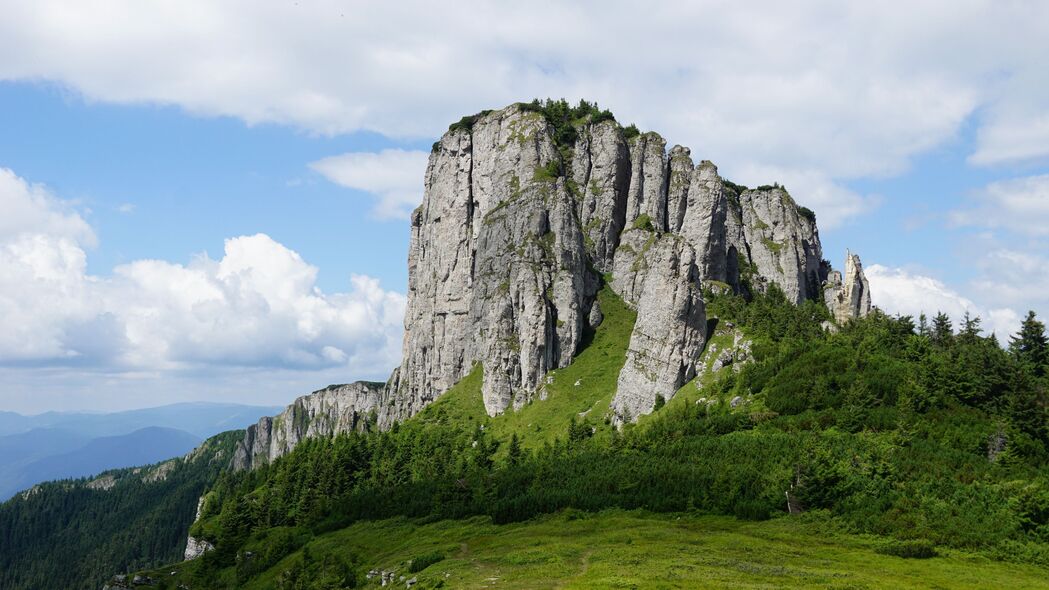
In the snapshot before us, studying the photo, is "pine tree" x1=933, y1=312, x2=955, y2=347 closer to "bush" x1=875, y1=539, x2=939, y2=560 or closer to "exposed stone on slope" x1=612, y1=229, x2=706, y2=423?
"exposed stone on slope" x1=612, y1=229, x2=706, y2=423

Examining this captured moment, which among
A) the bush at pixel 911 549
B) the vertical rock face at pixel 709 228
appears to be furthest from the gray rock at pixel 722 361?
the bush at pixel 911 549

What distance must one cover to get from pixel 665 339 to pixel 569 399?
3205cm

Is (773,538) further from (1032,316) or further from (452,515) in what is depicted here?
(1032,316)

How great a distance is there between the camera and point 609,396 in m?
165

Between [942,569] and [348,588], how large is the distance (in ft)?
213

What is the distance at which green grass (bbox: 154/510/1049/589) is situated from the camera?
60.8 metres

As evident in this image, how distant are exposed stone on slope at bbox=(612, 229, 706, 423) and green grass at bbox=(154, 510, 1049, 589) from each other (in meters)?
54.7

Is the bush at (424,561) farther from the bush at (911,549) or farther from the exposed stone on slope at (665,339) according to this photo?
the exposed stone on slope at (665,339)

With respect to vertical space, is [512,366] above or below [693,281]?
below

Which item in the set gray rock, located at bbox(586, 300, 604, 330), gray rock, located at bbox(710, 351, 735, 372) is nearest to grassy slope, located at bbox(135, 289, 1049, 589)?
gray rock, located at bbox(710, 351, 735, 372)

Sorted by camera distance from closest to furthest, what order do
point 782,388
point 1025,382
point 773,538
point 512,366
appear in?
1. point 773,538
2. point 1025,382
3. point 782,388
4. point 512,366

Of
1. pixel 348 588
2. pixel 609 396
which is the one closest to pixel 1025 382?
pixel 609 396

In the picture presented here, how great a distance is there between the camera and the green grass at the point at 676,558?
6078 cm

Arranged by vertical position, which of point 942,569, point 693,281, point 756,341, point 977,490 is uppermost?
point 693,281
